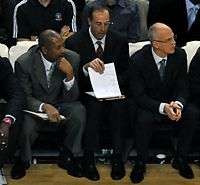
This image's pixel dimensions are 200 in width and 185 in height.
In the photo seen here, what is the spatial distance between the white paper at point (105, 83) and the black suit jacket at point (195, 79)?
650 millimetres

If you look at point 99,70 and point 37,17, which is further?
point 37,17

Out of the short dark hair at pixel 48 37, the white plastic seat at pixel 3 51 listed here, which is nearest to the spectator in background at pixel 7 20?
the white plastic seat at pixel 3 51

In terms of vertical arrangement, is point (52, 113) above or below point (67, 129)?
above

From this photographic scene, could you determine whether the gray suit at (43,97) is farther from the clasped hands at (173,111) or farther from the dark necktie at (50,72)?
the clasped hands at (173,111)

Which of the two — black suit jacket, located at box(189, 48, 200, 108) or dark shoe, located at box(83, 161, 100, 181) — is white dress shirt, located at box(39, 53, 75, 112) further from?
black suit jacket, located at box(189, 48, 200, 108)

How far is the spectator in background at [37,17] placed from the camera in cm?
588

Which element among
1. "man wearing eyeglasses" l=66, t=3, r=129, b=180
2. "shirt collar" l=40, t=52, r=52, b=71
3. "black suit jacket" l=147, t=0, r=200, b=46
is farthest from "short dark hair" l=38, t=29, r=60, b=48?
"black suit jacket" l=147, t=0, r=200, b=46

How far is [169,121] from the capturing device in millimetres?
4891

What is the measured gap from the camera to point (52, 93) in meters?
4.89

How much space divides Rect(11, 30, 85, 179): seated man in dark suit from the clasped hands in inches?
27.3

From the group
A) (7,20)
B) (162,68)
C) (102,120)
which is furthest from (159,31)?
(7,20)

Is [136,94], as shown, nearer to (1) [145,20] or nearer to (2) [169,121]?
(2) [169,121]

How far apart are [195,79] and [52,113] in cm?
129

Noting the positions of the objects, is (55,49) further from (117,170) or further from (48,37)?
(117,170)
